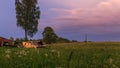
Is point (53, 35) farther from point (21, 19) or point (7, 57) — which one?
point (7, 57)

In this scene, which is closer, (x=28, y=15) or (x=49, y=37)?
(x=28, y=15)

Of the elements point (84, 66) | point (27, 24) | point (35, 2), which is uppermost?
point (35, 2)

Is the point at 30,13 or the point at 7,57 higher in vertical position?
the point at 30,13

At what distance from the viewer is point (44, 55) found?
10688 mm

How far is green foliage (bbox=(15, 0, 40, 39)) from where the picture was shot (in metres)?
95.9

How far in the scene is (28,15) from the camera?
326 ft

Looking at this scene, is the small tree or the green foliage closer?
the green foliage

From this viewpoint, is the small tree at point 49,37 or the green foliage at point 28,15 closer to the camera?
the green foliage at point 28,15

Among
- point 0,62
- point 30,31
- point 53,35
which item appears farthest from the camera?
point 53,35

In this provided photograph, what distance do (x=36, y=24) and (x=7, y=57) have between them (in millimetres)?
87160

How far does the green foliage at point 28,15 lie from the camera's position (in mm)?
95875

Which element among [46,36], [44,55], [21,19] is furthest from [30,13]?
[44,55]

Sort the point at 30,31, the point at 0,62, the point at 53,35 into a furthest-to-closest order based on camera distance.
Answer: the point at 53,35 → the point at 30,31 → the point at 0,62

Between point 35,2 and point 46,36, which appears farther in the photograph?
point 46,36
